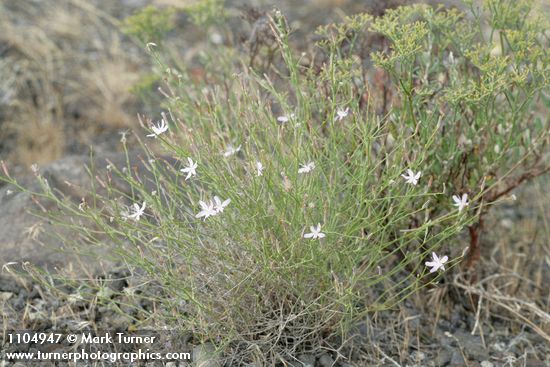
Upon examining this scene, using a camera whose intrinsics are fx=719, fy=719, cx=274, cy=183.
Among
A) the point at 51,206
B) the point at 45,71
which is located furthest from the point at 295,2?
the point at 51,206

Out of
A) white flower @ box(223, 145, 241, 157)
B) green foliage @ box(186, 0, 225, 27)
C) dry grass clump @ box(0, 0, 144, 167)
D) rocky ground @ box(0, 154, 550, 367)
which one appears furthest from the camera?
dry grass clump @ box(0, 0, 144, 167)

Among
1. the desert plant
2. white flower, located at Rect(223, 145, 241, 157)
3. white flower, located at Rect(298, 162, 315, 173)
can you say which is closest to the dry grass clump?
white flower, located at Rect(223, 145, 241, 157)

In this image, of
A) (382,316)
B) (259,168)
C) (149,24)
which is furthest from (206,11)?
(382,316)

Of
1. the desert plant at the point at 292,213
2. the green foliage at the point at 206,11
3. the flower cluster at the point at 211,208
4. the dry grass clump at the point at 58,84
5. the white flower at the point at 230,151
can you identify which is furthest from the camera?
the dry grass clump at the point at 58,84

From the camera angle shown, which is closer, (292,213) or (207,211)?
(207,211)

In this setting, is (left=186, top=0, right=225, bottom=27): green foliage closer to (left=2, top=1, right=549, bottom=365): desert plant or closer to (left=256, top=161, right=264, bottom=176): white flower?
(left=2, top=1, right=549, bottom=365): desert plant

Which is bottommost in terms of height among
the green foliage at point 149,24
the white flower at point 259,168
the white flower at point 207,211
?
the white flower at point 207,211

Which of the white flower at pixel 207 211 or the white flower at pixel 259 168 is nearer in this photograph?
the white flower at pixel 207 211

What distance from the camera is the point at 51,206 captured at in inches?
132

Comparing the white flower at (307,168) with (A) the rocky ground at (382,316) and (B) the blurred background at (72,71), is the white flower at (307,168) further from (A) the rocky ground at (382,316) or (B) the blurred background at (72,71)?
(B) the blurred background at (72,71)

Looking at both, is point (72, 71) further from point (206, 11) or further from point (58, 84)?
point (206, 11)

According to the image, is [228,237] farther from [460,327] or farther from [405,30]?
[460,327]

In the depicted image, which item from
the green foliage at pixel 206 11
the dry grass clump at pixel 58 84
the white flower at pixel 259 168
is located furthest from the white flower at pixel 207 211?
the dry grass clump at pixel 58 84

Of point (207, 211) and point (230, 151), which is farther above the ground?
point (230, 151)
